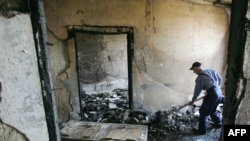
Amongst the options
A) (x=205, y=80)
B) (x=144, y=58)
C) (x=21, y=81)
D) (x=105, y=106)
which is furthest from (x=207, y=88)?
(x=21, y=81)

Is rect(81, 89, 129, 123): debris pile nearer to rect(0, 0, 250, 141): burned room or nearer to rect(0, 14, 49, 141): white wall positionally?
rect(0, 0, 250, 141): burned room

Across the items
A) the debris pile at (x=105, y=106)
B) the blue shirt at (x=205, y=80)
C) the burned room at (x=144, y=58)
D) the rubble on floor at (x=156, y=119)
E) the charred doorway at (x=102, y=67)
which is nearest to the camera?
the blue shirt at (x=205, y=80)

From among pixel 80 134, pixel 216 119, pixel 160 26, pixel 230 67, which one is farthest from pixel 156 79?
pixel 230 67

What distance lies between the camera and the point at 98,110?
6.37 metres

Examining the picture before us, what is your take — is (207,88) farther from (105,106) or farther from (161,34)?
(105,106)

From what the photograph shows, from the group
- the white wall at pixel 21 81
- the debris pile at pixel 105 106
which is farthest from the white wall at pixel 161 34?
the white wall at pixel 21 81

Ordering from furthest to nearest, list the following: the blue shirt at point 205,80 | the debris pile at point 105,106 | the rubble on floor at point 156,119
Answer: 1. the debris pile at point 105,106
2. the rubble on floor at point 156,119
3. the blue shirt at point 205,80

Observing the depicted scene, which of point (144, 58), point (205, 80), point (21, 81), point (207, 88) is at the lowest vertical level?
point (207, 88)

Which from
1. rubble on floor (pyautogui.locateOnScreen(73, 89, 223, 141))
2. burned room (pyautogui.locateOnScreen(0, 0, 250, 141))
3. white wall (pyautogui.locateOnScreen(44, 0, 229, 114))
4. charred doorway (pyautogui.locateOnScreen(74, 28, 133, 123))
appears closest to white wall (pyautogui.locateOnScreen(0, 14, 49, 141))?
burned room (pyautogui.locateOnScreen(0, 0, 250, 141))

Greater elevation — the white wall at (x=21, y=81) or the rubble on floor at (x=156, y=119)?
the white wall at (x=21, y=81)

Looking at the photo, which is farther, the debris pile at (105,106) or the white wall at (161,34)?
the debris pile at (105,106)

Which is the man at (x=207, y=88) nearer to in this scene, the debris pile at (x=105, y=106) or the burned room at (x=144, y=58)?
the burned room at (x=144, y=58)

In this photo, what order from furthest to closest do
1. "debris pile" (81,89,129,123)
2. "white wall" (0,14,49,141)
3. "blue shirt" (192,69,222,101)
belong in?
1. "debris pile" (81,89,129,123)
2. "blue shirt" (192,69,222,101)
3. "white wall" (0,14,49,141)

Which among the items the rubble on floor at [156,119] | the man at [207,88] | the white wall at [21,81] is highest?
the white wall at [21,81]
